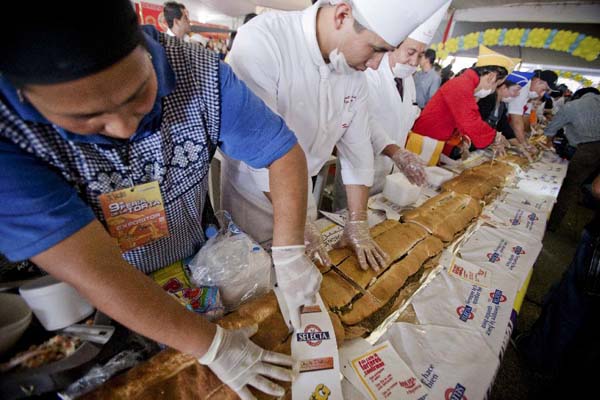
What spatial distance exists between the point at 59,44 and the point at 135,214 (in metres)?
0.56

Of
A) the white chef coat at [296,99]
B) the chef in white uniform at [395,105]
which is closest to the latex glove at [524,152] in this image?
the chef in white uniform at [395,105]

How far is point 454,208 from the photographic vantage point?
2.08 m

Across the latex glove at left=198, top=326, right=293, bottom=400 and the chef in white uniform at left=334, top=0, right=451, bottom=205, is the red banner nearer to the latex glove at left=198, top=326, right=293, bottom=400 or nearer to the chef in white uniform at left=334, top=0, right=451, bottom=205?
the chef in white uniform at left=334, top=0, right=451, bottom=205

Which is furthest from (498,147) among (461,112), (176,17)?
(176,17)

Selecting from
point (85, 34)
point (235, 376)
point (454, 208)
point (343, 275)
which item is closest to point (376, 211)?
point (454, 208)

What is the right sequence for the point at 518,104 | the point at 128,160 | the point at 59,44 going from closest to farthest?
the point at 59,44
the point at 128,160
the point at 518,104

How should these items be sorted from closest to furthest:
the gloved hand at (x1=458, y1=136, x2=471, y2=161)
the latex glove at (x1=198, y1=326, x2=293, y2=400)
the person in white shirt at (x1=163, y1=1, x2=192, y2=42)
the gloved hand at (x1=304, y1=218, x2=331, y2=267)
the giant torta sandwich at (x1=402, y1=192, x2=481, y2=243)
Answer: the latex glove at (x1=198, y1=326, x2=293, y2=400)
the gloved hand at (x1=304, y1=218, x2=331, y2=267)
the giant torta sandwich at (x1=402, y1=192, x2=481, y2=243)
the gloved hand at (x1=458, y1=136, x2=471, y2=161)
the person in white shirt at (x1=163, y1=1, x2=192, y2=42)

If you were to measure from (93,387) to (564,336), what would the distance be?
8.60 ft

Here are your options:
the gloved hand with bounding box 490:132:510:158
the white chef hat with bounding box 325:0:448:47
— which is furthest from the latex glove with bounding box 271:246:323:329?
the gloved hand with bounding box 490:132:510:158

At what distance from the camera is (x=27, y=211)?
0.58 m

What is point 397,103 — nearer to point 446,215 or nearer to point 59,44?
point 446,215

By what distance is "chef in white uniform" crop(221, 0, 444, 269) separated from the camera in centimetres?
122

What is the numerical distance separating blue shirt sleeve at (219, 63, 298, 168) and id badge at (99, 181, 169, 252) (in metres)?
0.31

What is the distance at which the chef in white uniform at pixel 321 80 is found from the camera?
1225 mm
